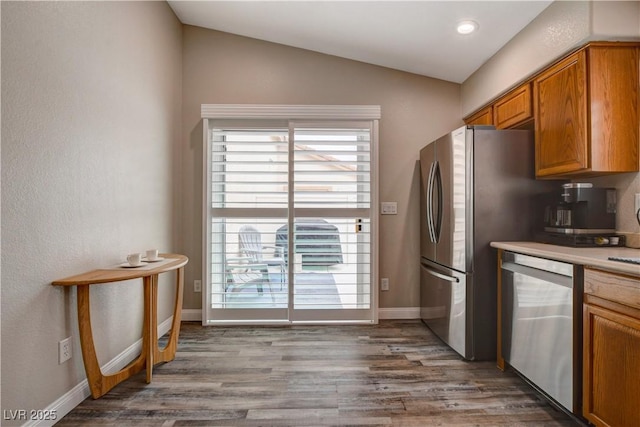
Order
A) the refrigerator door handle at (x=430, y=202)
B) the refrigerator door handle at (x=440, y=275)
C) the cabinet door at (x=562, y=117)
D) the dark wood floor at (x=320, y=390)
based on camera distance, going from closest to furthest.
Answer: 1. the dark wood floor at (x=320, y=390)
2. the cabinet door at (x=562, y=117)
3. the refrigerator door handle at (x=440, y=275)
4. the refrigerator door handle at (x=430, y=202)

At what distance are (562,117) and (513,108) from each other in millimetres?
505

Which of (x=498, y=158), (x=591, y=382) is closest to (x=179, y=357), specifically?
(x=591, y=382)

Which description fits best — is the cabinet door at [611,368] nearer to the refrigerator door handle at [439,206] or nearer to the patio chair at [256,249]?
the refrigerator door handle at [439,206]

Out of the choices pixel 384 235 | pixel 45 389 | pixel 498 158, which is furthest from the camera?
pixel 384 235

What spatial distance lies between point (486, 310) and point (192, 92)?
10.7ft

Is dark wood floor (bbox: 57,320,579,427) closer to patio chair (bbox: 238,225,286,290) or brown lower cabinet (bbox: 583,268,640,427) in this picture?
brown lower cabinet (bbox: 583,268,640,427)

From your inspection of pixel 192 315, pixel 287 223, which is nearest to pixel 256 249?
pixel 287 223

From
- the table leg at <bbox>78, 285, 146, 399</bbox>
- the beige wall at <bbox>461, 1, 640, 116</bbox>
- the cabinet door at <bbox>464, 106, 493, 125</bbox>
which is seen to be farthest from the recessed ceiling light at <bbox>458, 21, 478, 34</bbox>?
the table leg at <bbox>78, 285, 146, 399</bbox>

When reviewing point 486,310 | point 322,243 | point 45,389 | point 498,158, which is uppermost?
point 498,158

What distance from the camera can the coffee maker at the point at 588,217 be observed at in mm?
2029

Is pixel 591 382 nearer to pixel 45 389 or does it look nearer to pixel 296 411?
pixel 296 411

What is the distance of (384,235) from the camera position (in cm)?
339

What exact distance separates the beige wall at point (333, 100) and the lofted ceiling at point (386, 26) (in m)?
0.12

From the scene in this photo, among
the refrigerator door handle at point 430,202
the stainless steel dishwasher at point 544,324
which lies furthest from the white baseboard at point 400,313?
the stainless steel dishwasher at point 544,324
